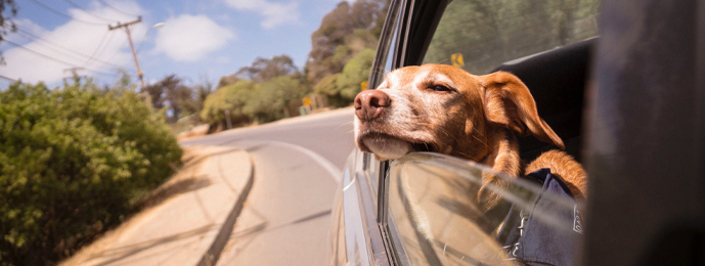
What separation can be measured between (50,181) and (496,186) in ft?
23.2

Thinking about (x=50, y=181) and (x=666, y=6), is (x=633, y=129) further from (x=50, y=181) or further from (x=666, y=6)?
(x=50, y=181)

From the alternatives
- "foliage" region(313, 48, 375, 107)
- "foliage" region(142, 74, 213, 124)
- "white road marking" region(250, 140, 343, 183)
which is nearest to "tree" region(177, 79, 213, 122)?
"foliage" region(142, 74, 213, 124)

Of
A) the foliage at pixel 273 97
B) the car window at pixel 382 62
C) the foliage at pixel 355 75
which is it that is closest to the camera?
the car window at pixel 382 62

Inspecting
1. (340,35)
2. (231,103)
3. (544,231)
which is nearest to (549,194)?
(544,231)

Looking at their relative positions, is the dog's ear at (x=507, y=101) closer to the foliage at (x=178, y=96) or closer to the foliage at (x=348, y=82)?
the foliage at (x=348, y=82)

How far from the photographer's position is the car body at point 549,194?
12.5 inches

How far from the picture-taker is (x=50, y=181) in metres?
5.67

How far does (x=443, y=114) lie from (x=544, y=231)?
2.95 ft

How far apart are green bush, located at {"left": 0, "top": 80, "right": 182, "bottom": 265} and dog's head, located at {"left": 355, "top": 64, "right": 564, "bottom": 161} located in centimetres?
590

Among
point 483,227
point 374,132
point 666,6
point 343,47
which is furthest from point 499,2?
point 343,47

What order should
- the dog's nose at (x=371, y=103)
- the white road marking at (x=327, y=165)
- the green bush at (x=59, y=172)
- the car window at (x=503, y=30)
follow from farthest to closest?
1. the white road marking at (x=327, y=165)
2. the green bush at (x=59, y=172)
3. the car window at (x=503, y=30)
4. the dog's nose at (x=371, y=103)

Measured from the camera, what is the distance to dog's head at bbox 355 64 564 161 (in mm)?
1485

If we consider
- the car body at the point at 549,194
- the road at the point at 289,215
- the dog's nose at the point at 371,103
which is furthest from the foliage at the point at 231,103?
the dog's nose at the point at 371,103

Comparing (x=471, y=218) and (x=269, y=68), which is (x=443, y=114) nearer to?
(x=471, y=218)
